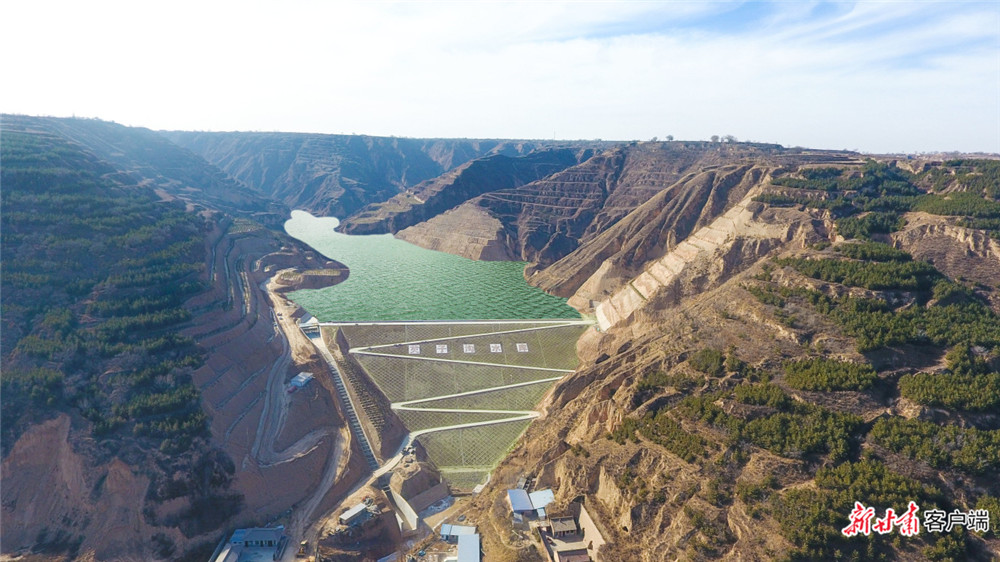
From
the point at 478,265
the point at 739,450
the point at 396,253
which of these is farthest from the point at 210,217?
the point at 739,450

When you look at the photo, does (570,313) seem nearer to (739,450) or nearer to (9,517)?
(739,450)

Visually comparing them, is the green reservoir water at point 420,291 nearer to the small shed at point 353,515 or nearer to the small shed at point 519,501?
the small shed at point 353,515

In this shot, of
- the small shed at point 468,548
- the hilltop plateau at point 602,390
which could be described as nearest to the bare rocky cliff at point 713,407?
the hilltop plateau at point 602,390

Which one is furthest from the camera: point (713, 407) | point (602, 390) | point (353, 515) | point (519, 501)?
point (602, 390)

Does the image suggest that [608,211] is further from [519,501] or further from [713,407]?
[519,501]

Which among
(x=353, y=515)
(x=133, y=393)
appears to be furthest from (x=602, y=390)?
(x=133, y=393)
